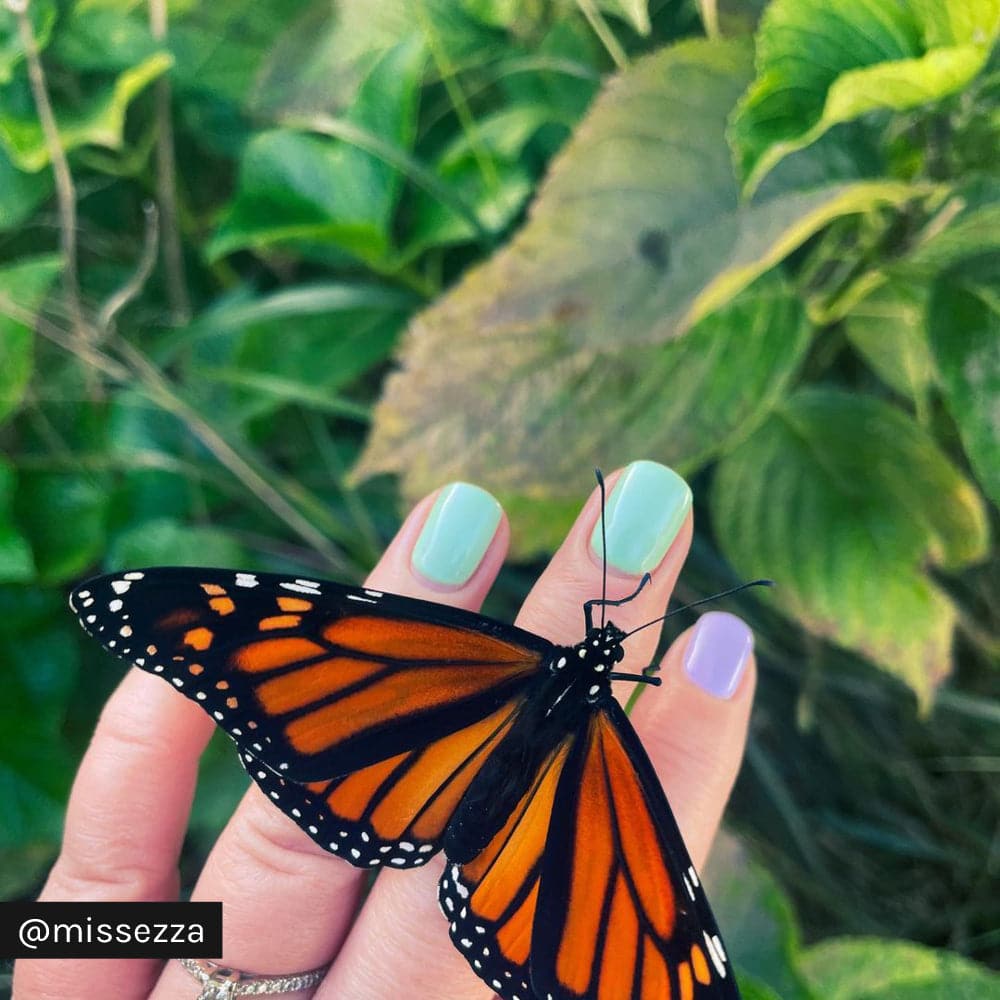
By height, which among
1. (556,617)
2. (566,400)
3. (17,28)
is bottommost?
(556,617)

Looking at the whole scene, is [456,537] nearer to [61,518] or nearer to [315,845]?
[315,845]

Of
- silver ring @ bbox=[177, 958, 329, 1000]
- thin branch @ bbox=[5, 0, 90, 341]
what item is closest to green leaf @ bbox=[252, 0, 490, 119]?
thin branch @ bbox=[5, 0, 90, 341]

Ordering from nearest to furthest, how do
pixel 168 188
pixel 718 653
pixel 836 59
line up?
pixel 836 59, pixel 718 653, pixel 168 188

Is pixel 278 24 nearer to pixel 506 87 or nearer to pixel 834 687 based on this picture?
pixel 506 87

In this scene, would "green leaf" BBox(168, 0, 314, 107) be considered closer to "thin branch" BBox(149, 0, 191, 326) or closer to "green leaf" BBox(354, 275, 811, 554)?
"thin branch" BBox(149, 0, 191, 326)

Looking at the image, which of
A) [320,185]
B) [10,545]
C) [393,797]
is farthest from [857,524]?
[10,545]

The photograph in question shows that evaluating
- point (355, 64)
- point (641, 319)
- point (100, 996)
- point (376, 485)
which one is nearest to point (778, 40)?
point (641, 319)

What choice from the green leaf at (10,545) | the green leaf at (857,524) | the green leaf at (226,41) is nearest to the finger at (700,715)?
the green leaf at (857,524)

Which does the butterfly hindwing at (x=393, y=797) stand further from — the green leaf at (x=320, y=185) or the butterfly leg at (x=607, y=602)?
the green leaf at (x=320, y=185)
